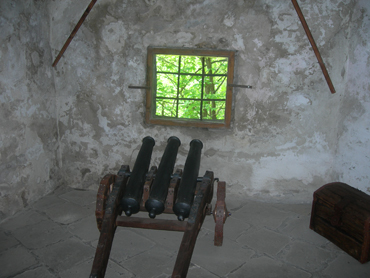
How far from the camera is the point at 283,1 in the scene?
125 inches

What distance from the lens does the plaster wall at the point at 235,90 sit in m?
3.26

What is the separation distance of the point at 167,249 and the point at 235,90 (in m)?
1.74

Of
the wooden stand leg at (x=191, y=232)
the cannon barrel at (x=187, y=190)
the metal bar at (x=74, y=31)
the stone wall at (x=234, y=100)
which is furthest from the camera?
the metal bar at (x=74, y=31)

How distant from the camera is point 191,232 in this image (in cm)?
239

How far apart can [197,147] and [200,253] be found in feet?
3.10

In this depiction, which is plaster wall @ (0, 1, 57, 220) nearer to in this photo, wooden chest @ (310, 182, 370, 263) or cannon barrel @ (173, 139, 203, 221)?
cannon barrel @ (173, 139, 203, 221)

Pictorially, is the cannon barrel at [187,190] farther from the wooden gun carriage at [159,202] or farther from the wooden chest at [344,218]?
the wooden chest at [344,218]

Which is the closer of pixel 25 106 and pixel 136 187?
pixel 136 187

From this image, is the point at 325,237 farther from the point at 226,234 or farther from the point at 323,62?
the point at 323,62

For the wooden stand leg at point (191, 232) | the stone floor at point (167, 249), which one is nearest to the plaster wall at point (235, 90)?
the stone floor at point (167, 249)

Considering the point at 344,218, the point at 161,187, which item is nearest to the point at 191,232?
the point at 161,187

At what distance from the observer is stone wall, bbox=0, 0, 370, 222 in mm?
3186

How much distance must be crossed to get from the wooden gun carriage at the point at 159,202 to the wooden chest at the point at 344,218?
92cm

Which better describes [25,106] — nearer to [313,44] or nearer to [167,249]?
[167,249]
